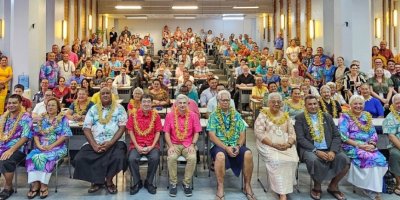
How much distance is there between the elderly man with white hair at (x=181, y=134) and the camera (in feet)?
15.7

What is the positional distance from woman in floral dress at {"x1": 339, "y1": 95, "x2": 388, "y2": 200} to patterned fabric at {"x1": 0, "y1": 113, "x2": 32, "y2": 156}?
147 inches

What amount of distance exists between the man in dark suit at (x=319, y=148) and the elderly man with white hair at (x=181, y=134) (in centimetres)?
126

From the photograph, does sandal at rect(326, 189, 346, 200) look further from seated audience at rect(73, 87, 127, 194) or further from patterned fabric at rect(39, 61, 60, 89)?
patterned fabric at rect(39, 61, 60, 89)

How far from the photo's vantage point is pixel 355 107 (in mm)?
4863

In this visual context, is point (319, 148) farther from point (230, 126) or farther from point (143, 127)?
point (143, 127)

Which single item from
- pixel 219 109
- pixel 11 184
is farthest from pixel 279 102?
pixel 11 184

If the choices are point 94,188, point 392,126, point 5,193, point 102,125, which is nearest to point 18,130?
point 5,193

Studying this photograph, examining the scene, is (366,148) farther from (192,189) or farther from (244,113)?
(244,113)

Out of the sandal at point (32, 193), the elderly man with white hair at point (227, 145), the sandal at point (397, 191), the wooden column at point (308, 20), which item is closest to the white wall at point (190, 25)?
the wooden column at point (308, 20)

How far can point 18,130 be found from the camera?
16.0 ft

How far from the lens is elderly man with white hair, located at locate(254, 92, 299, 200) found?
177 inches

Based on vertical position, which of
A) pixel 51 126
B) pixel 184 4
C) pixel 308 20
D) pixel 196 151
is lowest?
pixel 196 151

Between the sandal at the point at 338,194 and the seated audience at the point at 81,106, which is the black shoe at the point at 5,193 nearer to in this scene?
the seated audience at the point at 81,106

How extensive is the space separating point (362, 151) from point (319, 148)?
0.48 meters
